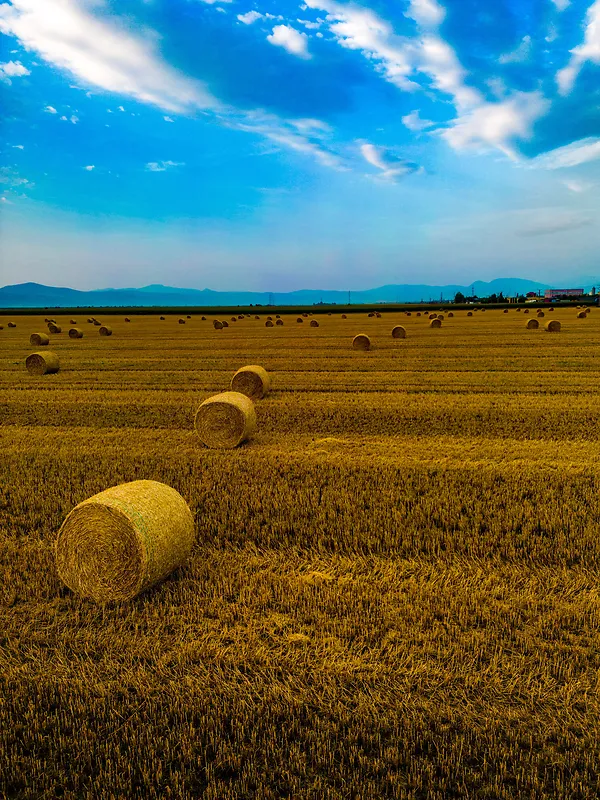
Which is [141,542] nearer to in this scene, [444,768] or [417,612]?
[417,612]

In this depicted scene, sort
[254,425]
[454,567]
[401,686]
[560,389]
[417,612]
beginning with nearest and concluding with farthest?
[401,686] → [417,612] → [454,567] → [254,425] → [560,389]

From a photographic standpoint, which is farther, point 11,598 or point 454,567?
point 454,567

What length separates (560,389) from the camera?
16.7 m

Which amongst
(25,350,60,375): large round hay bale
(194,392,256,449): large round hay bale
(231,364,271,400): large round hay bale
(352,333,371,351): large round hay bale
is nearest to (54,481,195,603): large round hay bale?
(194,392,256,449): large round hay bale

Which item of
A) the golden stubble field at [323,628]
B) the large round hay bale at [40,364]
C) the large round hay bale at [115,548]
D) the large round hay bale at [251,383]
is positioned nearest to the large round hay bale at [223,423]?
the golden stubble field at [323,628]

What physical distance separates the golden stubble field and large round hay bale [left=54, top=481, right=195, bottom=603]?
253 millimetres

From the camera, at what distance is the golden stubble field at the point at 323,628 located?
3801 millimetres

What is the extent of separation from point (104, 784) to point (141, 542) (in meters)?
2.66

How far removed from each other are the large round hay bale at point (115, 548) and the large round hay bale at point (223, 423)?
5403 millimetres

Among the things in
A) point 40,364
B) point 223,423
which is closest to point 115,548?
point 223,423

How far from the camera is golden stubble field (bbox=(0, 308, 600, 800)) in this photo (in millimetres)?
3801

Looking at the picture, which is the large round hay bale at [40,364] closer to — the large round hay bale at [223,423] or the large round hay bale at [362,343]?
the large round hay bale at [223,423]

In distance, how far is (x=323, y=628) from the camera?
5281mm

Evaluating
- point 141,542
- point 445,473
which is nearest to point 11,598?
point 141,542
